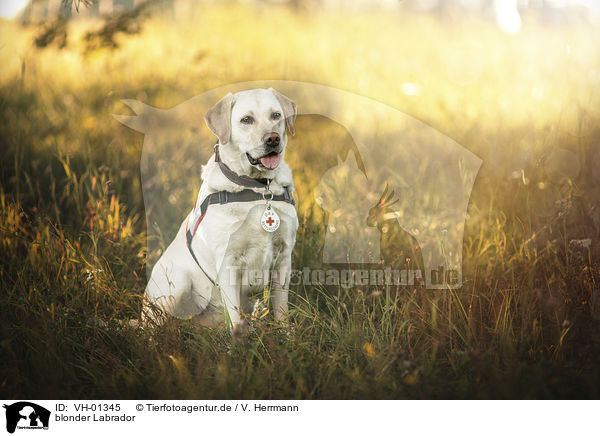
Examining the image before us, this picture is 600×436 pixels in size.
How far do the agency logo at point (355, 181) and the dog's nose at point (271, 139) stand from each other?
830 mm

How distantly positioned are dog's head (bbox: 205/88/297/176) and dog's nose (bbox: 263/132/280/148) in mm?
10

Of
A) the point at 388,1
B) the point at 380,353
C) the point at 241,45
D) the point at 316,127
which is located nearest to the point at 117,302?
the point at 380,353

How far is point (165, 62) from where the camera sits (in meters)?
3.90

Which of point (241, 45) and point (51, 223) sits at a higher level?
point (241, 45)

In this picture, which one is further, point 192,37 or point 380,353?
point 192,37

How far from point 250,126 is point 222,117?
0.17m

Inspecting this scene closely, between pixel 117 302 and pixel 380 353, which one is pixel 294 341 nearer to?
pixel 380 353

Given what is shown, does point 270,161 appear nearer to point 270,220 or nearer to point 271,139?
point 271,139

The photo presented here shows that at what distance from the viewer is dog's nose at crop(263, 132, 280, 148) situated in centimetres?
238

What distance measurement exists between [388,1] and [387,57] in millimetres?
518
